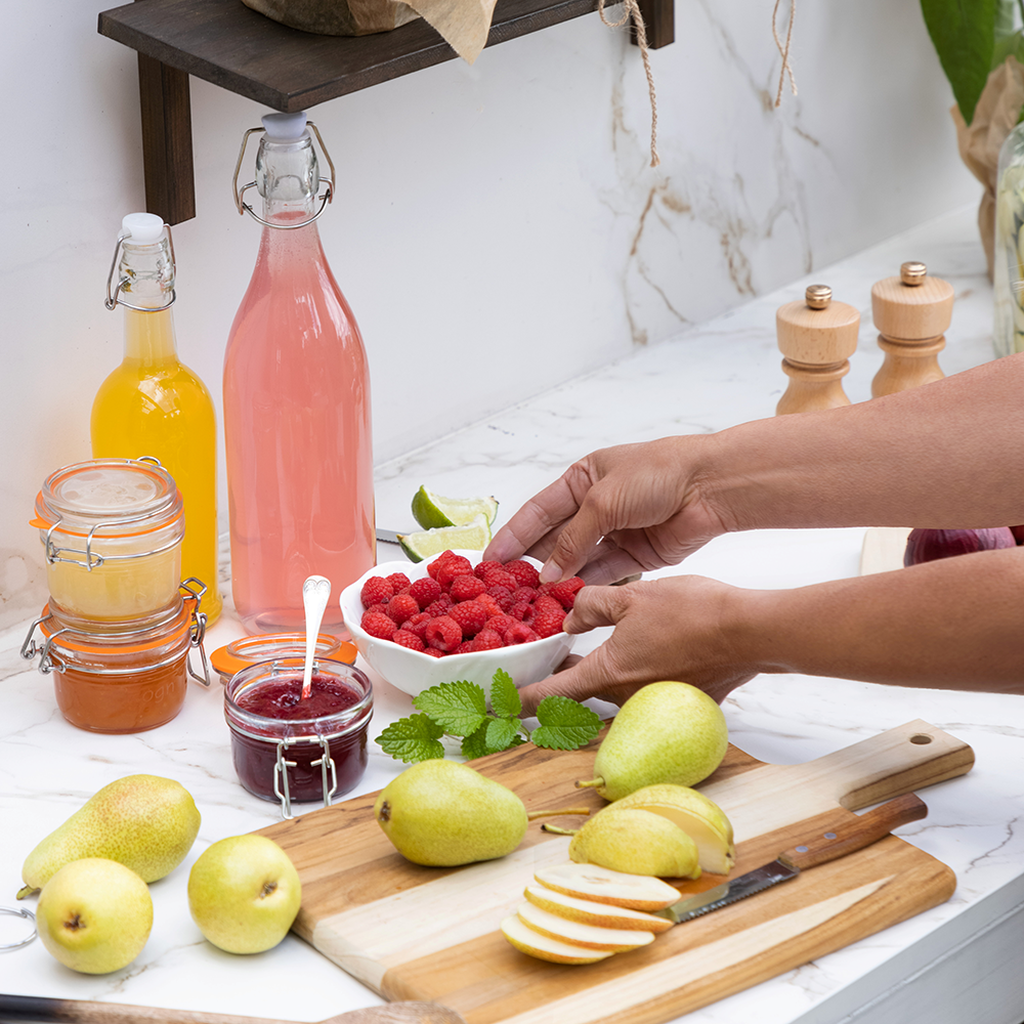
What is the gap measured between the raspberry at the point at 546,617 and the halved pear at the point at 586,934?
1.01ft

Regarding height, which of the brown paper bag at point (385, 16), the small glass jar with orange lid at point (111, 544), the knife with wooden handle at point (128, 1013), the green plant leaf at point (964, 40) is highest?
the brown paper bag at point (385, 16)

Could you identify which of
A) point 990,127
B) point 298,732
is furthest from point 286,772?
point 990,127

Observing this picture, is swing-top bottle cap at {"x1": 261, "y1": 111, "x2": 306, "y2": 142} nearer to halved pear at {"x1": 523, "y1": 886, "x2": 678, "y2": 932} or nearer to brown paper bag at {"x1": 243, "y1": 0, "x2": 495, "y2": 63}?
brown paper bag at {"x1": 243, "y1": 0, "x2": 495, "y2": 63}

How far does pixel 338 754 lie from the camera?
104cm

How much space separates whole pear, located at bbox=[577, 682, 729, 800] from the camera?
100cm

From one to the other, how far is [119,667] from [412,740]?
0.24m

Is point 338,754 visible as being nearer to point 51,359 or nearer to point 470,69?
point 51,359

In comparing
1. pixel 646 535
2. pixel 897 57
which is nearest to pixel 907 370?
pixel 646 535

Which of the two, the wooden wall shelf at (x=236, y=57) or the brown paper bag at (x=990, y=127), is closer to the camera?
the wooden wall shelf at (x=236, y=57)

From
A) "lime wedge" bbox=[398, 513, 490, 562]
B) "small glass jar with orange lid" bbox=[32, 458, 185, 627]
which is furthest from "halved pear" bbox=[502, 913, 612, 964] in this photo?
"lime wedge" bbox=[398, 513, 490, 562]

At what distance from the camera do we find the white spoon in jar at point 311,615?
3.47 feet

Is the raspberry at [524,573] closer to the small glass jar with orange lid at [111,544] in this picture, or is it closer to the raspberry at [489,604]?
the raspberry at [489,604]

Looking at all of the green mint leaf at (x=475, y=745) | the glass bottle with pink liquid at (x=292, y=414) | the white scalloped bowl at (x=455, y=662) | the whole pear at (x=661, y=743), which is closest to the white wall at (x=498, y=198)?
the glass bottle with pink liquid at (x=292, y=414)

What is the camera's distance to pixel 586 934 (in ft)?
2.79
